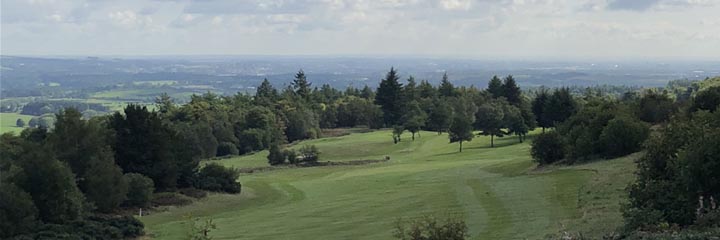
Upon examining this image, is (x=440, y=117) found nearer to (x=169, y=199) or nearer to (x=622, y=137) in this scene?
(x=622, y=137)

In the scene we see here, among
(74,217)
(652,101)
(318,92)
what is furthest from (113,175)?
(318,92)

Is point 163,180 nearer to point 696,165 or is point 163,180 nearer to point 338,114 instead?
point 696,165

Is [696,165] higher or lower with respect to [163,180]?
higher

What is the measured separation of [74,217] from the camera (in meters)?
32.2

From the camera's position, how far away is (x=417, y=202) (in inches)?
1319

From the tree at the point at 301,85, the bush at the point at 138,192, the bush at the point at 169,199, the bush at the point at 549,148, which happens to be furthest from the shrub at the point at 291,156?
the tree at the point at 301,85

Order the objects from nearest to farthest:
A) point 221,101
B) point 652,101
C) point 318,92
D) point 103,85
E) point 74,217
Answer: point 74,217
point 652,101
point 221,101
point 318,92
point 103,85

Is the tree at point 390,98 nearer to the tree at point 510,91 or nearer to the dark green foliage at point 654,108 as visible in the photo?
the tree at point 510,91

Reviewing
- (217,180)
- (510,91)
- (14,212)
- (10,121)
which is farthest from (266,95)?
(14,212)

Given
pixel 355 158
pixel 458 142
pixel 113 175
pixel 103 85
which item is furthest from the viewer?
pixel 103 85

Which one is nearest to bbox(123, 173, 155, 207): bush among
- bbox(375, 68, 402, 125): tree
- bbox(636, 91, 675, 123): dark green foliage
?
bbox(636, 91, 675, 123): dark green foliage

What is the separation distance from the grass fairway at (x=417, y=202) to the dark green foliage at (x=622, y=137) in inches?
112

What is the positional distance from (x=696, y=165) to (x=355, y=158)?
53.1m

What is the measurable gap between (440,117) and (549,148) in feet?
170
